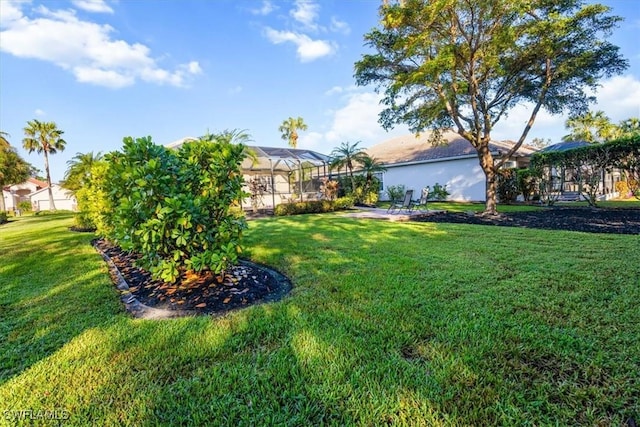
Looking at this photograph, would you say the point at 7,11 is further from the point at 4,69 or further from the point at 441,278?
the point at 441,278

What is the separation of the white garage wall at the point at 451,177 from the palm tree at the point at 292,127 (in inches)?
837

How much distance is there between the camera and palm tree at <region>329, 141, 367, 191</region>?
17.8m

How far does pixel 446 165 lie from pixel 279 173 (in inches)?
437

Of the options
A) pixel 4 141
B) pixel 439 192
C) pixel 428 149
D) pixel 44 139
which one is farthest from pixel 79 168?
pixel 44 139

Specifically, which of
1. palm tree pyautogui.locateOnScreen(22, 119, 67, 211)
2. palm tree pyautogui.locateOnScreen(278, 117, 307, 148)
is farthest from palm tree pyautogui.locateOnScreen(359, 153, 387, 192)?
palm tree pyautogui.locateOnScreen(22, 119, 67, 211)

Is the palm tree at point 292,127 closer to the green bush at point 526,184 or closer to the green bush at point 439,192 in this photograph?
the green bush at point 439,192

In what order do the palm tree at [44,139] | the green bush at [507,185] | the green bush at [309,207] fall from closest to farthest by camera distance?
the green bush at [309,207]
the green bush at [507,185]
the palm tree at [44,139]

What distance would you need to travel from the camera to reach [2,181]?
25688mm

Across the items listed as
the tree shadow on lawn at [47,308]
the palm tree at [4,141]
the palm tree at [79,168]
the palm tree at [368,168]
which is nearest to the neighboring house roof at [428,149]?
the palm tree at [368,168]

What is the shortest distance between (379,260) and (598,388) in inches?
124

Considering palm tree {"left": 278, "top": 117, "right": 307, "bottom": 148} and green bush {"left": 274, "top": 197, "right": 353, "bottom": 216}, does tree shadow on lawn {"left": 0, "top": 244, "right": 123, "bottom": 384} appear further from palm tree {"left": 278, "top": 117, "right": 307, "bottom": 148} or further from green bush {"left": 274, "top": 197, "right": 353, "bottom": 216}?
palm tree {"left": 278, "top": 117, "right": 307, "bottom": 148}

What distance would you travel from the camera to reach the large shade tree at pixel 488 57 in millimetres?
9930

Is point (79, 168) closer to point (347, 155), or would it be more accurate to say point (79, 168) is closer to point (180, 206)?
point (347, 155)

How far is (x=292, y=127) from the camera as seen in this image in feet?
134
